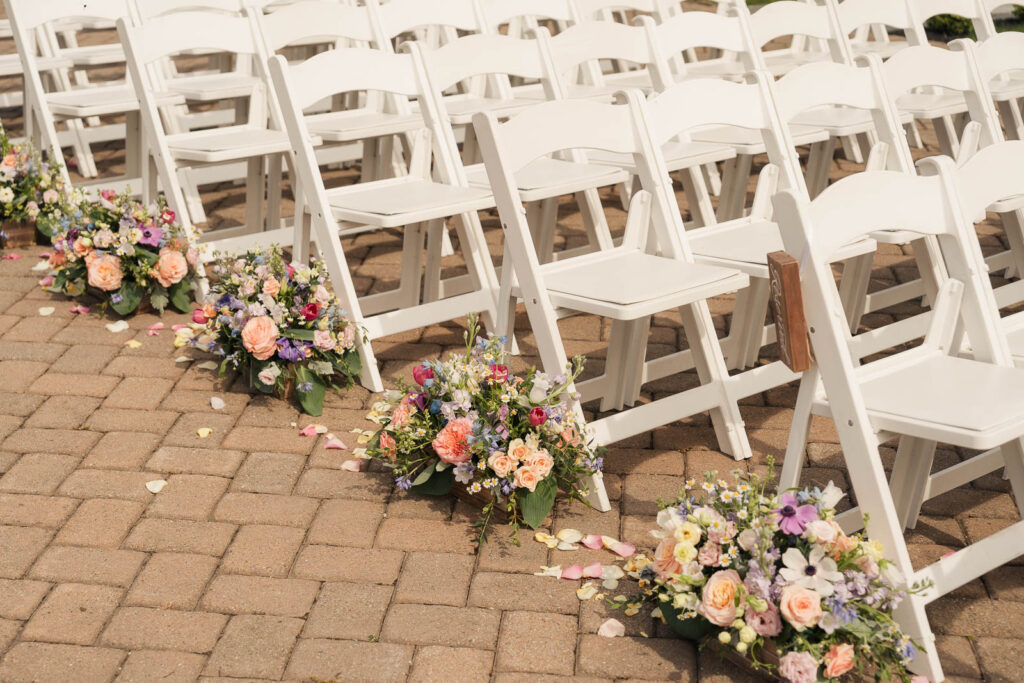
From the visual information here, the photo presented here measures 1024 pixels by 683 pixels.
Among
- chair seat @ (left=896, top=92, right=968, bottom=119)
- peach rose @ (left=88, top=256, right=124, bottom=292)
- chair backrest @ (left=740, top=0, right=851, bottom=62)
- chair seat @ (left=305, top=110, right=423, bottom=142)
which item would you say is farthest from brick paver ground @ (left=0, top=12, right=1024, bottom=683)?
chair backrest @ (left=740, top=0, right=851, bottom=62)

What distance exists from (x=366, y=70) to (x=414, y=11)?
792 mm

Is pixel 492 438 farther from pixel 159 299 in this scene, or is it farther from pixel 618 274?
pixel 159 299

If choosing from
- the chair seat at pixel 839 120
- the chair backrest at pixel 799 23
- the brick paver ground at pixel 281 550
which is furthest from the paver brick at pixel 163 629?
the chair backrest at pixel 799 23

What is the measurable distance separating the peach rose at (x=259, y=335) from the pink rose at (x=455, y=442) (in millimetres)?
871

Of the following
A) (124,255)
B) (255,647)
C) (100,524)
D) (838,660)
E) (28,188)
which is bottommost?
(838,660)

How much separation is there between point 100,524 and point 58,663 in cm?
60

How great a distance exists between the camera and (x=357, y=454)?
3482 millimetres

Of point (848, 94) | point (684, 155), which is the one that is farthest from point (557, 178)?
point (848, 94)

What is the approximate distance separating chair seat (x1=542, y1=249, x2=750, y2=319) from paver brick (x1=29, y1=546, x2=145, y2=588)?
1336 millimetres

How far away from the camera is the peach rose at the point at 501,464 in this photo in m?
2.99

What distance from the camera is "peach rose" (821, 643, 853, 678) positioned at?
7.68 feet

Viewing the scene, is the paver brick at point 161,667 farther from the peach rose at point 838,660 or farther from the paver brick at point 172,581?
the peach rose at point 838,660

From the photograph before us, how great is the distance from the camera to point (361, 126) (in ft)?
14.5

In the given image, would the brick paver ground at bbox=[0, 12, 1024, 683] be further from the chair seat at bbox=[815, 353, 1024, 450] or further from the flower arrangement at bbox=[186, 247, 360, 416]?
the chair seat at bbox=[815, 353, 1024, 450]
